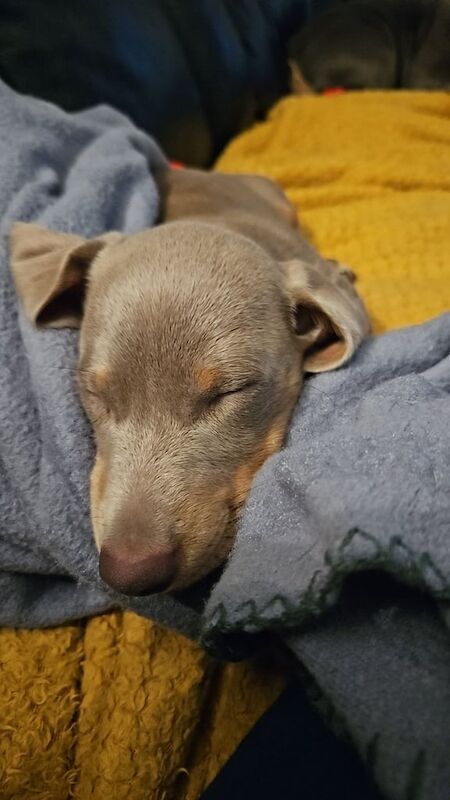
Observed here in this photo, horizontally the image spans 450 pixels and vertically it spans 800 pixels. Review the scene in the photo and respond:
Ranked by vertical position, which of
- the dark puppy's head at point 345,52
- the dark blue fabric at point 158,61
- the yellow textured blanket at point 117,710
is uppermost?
the dark blue fabric at point 158,61

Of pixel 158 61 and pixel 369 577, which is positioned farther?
pixel 158 61

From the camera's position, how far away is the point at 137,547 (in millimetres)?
992

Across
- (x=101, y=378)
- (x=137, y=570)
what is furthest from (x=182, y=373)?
(x=137, y=570)

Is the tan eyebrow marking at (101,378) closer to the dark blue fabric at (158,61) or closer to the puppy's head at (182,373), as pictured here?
the puppy's head at (182,373)

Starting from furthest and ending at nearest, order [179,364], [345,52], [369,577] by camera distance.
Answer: [345,52]
[179,364]
[369,577]

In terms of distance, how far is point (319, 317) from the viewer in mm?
1347

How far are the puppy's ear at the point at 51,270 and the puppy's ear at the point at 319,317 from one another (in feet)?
1.28

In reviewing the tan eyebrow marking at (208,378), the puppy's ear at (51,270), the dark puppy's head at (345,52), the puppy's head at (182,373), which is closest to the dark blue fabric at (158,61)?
the dark puppy's head at (345,52)

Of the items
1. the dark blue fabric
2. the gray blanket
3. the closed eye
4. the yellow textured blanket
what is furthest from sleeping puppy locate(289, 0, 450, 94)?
the yellow textured blanket

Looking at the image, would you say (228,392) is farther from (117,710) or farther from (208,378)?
(117,710)

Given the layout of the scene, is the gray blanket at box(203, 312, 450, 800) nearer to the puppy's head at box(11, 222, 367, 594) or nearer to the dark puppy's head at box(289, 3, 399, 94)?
the puppy's head at box(11, 222, 367, 594)

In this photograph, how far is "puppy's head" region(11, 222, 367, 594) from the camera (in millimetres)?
1058

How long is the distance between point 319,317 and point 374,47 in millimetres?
2407

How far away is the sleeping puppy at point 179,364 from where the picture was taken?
41.8 inches
